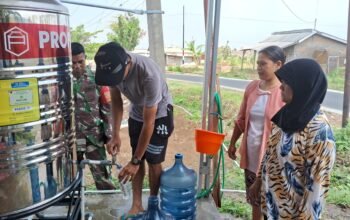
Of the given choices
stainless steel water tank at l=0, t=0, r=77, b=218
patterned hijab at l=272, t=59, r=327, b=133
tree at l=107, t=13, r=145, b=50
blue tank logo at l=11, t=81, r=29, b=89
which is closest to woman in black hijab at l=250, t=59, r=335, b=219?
patterned hijab at l=272, t=59, r=327, b=133

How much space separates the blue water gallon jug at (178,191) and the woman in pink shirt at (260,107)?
511 millimetres

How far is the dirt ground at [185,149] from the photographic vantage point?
3.71 meters

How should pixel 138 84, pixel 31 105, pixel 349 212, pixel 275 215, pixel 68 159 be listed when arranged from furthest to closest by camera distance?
pixel 349 212 < pixel 138 84 < pixel 275 215 < pixel 68 159 < pixel 31 105

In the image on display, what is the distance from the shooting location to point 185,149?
24.8ft

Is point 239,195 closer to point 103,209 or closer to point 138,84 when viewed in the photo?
point 103,209

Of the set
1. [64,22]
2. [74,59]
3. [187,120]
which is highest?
[64,22]

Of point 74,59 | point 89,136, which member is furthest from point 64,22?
point 89,136

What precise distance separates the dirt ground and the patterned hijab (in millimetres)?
1816

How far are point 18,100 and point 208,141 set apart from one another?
168cm

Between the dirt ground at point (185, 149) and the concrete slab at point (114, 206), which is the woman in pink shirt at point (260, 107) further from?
the dirt ground at point (185, 149)

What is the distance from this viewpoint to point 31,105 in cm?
144

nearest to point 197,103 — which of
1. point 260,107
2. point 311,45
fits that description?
point 260,107

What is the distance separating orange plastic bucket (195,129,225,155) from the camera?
271cm

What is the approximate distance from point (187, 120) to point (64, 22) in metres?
8.23
